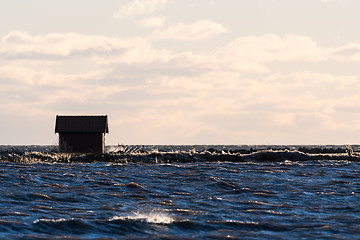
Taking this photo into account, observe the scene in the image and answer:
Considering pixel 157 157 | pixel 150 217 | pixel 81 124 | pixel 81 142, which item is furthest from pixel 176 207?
pixel 81 124

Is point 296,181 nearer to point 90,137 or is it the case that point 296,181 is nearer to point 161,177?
point 161,177

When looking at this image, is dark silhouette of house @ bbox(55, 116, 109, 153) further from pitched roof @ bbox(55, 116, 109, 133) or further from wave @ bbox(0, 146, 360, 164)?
wave @ bbox(0, 146, 360, 164)

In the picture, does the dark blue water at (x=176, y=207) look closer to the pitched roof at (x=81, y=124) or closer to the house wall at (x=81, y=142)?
the house wall at (x=81, y=142)

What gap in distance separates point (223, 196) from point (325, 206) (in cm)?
393

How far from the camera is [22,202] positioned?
1819cm

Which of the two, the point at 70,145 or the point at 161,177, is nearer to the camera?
the point at 161,177

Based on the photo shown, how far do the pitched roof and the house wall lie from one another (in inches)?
18.1

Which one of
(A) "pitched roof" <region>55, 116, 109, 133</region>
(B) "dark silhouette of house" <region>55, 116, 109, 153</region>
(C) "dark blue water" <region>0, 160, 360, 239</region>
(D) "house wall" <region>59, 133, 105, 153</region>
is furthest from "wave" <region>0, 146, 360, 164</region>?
(C) "dark blue water" <region>0, 160, 360, 239</region>

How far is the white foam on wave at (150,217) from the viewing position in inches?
568

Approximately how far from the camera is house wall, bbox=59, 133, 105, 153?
5662 centimetres

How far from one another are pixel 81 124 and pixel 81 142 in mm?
1975

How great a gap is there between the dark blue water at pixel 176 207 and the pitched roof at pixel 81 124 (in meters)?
28.9

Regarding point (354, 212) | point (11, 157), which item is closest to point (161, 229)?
point (354, 212)

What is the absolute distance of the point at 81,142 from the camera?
56.8 meters
